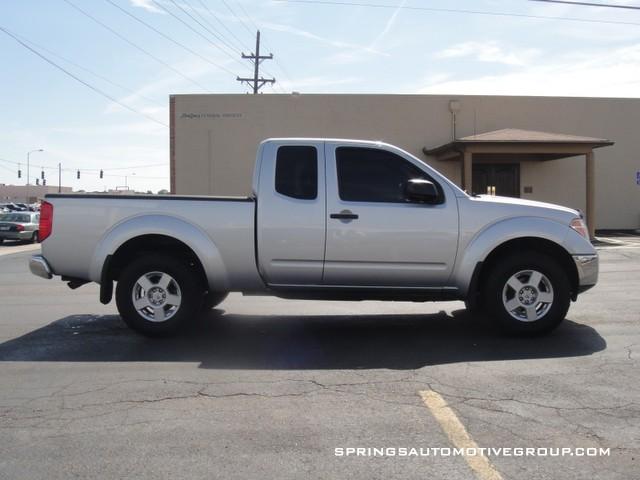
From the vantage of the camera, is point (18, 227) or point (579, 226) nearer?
point (579, 226)

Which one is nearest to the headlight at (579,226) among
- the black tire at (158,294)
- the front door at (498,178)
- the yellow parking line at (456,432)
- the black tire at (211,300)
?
the yellow parking line at (456,432)

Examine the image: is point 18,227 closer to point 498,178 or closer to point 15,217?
point 15,217

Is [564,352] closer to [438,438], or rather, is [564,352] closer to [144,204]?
[438,438]

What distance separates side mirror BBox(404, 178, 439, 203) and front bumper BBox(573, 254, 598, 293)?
5.40ft

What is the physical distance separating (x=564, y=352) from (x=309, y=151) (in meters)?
3.31

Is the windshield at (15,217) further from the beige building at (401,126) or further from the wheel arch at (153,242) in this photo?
the wheel arch at (153,242)

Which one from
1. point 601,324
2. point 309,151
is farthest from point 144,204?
point 601,324

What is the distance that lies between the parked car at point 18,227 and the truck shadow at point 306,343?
20.7 m

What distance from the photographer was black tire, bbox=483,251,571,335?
21.1 ft

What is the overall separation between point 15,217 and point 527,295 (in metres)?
25.7

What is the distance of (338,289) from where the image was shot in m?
6.49

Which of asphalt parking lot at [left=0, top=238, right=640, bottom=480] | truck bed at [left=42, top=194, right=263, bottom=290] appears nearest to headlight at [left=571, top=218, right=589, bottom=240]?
asphalt parking lot at [left=0, top=238, right=640, bottom=480]

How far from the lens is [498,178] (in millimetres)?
25781

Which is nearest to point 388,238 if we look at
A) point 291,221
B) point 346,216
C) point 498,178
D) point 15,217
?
point 346,216
